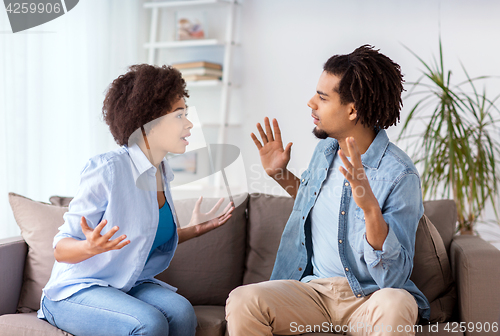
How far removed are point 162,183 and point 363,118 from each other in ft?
2.29

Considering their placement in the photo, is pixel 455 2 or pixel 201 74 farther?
pixel 201 74

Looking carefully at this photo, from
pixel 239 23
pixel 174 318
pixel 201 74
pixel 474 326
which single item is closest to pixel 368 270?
pixel 474 326

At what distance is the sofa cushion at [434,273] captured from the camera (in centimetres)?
156

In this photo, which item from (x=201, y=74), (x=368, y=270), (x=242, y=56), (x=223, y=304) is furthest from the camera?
(x=242, y=56)

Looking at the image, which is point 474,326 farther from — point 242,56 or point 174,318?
point 242,56

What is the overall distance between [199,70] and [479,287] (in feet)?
7.27

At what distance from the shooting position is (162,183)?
156 centimetres

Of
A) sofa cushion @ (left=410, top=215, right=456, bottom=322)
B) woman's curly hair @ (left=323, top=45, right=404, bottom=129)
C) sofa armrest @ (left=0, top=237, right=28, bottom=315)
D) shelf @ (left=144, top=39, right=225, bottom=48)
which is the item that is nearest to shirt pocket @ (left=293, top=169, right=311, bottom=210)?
woman's curly hair @ (left=323, top=45, right=404, bottom=129)

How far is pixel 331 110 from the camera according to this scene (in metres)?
1.56

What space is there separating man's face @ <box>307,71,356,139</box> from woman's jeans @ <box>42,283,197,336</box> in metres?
0.74

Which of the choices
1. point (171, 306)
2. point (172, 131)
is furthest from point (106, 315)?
point (172, 131)

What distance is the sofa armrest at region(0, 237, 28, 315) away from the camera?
1633 millimetres

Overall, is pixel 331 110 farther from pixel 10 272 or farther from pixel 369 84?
pixel 10 272

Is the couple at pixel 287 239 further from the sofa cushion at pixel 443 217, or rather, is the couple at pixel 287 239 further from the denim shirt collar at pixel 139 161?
the sofa cushion at pixel 443 217
